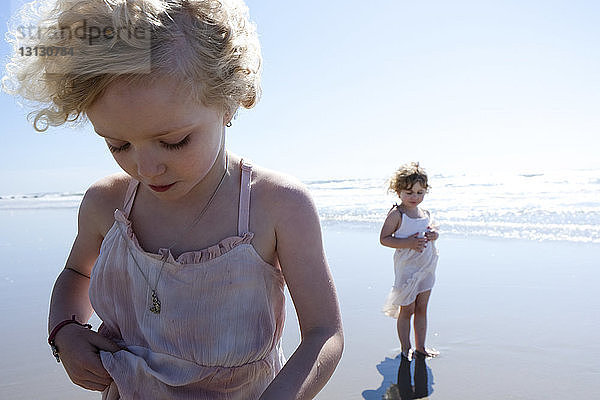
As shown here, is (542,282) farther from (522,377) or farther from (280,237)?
(280,237)

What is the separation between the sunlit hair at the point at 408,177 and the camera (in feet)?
17.3

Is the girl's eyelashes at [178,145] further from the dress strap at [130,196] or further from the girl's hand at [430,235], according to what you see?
the girl's hand at [430,235]

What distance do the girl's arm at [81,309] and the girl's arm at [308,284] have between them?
1.55 ft

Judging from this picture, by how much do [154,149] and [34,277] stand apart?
20.2 ft

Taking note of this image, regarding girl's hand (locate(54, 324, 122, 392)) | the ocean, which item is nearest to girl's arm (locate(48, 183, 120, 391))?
girl's hand (locate(54, 324, 122, 392))

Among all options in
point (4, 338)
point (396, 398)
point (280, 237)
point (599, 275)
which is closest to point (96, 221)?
point (280, 237)

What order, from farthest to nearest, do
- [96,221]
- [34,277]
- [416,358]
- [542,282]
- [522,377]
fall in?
[34,277], [542,282], [416,358], [522,377], [96,221]

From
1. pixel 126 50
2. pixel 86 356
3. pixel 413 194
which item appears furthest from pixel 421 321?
pixel 126 50

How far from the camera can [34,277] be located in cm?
660

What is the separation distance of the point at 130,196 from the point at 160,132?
14.6 inches

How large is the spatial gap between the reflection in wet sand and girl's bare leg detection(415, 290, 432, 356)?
15 centimetres

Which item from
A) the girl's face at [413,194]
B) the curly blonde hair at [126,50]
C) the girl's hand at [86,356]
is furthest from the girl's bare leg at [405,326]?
the curly blonde hair at [126,50]

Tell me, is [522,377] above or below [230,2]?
below

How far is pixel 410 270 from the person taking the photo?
5023mm
